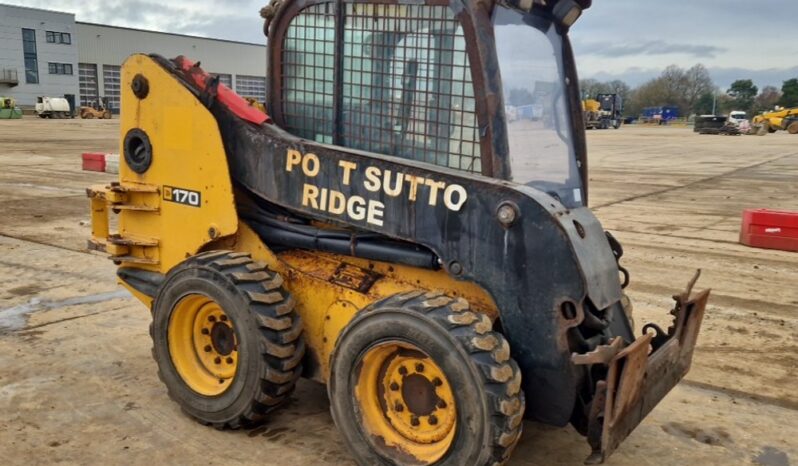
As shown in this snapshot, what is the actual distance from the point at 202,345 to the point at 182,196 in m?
0.88

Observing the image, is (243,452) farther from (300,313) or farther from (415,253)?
(415,253)

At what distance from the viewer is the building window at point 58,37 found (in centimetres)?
7656

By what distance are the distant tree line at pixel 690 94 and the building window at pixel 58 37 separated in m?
60.3

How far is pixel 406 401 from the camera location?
11.0ft

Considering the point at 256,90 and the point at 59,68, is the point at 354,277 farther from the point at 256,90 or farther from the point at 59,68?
the point at 59,68

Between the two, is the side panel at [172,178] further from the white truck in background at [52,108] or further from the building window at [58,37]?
the building window at [58,37]

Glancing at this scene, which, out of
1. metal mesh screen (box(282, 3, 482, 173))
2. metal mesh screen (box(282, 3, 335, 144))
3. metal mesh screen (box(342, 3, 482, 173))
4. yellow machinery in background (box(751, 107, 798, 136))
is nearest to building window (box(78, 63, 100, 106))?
yellow machinery in background (box(751, 107, 798, 136))

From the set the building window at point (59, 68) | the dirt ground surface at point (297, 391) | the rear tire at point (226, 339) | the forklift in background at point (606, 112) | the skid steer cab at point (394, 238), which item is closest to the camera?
the skid steer cab at point (394, 238)

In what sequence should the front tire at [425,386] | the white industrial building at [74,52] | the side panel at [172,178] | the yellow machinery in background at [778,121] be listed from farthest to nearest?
1. the white industrial building at [74,52]
2. the yellow machinery in background at [778,121]
3. the side panel at [172,178]
4. the front tire at [425,386]

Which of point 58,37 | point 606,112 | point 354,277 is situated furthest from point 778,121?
point 58,37

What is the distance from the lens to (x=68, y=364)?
4.95 meters

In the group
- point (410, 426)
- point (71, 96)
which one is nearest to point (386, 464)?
point (410, 426)

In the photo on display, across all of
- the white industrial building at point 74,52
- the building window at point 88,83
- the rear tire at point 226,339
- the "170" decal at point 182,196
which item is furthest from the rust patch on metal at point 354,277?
the building window at point 88,83

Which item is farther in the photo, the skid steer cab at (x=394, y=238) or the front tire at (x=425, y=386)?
the skid steer cab at (x=394, y=238)
